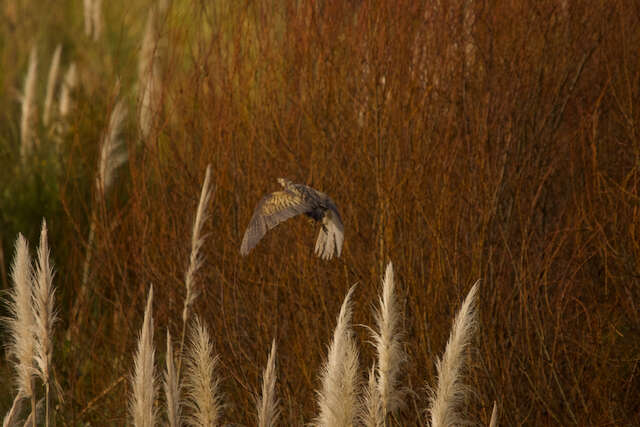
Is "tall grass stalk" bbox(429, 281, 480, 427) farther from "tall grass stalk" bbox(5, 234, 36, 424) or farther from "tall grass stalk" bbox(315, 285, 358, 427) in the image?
"tall grass stalk" bbox(5, 234, 36, 424)

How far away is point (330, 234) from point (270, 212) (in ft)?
0.74

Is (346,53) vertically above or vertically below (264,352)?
above

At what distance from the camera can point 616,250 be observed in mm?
2824

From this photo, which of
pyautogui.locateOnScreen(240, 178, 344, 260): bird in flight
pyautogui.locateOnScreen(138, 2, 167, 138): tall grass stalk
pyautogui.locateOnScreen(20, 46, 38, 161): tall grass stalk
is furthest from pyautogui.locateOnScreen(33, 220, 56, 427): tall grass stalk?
pyautogui.locateOnScreen(20, 46, 38, 161): tall grass stalk

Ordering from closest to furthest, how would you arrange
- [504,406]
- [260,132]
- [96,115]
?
[504,406] → [260,132] → [96,115]

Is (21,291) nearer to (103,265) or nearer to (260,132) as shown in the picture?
(260,132)

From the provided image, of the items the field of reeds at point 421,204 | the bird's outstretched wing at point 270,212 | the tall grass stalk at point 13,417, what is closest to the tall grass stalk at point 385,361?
the bird's outstretched wing at point 270,212

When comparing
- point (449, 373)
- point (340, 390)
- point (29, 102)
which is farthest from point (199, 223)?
point (29, 102)

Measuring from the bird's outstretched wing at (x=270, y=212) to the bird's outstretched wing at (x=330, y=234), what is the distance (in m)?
0.10

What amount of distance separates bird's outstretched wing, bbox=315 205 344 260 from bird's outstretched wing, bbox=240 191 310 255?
0.32 feet

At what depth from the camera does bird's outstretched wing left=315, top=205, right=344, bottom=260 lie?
2.29 meters

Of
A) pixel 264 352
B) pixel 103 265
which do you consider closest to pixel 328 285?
pixel 264 352

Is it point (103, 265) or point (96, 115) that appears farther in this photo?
point (96, 115)

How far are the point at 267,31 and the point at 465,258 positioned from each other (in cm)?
106
